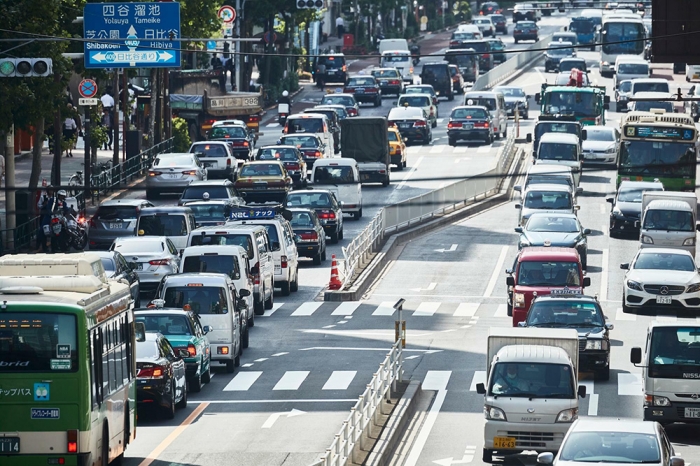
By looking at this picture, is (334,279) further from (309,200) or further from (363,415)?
(363,415)

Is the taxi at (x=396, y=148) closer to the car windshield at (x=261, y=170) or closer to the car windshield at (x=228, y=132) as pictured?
the car windshield at (x=228, y=132)

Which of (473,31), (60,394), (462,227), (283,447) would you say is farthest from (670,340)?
(473,31)

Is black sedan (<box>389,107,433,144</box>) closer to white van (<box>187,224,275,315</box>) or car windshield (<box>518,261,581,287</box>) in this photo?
white van (<box>187,224,275,315</box>)

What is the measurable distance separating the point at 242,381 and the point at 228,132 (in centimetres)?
3763

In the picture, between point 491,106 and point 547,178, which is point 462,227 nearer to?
point 547,178

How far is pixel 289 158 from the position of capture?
199 feet

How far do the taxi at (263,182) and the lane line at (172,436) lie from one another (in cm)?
2542

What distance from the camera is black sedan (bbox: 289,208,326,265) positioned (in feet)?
152

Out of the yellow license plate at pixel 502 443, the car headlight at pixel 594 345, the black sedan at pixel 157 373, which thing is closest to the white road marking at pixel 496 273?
the car headlight at pixel 594 345

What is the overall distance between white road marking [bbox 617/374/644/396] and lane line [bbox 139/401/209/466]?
25.2 ft

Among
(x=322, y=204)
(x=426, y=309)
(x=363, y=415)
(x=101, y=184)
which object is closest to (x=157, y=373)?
(x=363, y=415)

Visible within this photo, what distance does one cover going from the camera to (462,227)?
5600cm

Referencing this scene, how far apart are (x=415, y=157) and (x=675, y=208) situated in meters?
26.2

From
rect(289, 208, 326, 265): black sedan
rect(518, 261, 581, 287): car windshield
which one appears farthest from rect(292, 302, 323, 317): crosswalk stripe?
rect(518, 261, 581, 287): car windshield
